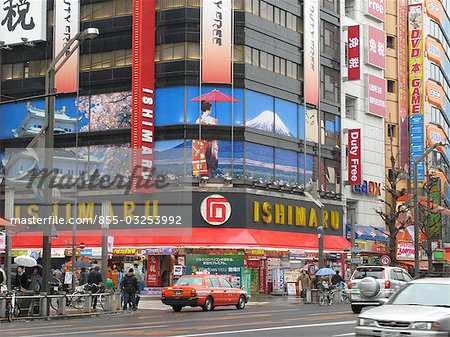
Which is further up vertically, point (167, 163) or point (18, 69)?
point (18, 69)

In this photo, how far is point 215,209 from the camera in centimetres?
5103

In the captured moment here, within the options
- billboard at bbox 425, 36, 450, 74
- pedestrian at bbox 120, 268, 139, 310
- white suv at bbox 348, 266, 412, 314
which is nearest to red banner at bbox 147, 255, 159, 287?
pedestrian at bbox 120, 268, 139, 310

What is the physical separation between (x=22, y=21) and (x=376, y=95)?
27911 mm

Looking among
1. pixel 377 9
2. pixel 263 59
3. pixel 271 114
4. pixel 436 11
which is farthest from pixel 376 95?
pixel 263 59

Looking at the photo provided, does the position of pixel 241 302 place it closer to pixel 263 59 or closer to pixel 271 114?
pixel 271 114

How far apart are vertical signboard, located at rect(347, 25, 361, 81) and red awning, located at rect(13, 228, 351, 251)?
1491 cm

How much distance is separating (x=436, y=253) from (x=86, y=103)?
39.6 metres

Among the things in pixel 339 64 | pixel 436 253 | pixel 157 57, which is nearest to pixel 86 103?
pixel 157 57

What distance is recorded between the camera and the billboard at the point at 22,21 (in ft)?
187

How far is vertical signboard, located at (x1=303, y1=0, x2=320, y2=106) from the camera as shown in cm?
5850

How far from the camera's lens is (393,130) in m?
71.2

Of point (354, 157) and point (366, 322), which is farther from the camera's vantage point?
point (354, 157)

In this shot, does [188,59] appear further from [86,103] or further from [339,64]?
[339,64]

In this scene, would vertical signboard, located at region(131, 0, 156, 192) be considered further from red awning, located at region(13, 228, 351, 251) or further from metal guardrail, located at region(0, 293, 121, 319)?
metal guardrail, located at region(0, 293, 121, 319)
